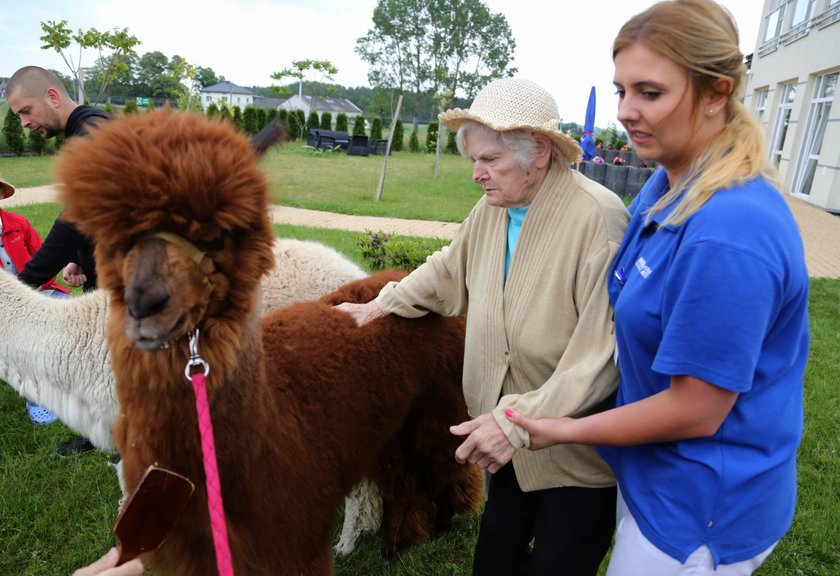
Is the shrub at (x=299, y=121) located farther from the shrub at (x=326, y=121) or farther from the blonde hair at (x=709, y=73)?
the blonde hair at (x=709, y=73)

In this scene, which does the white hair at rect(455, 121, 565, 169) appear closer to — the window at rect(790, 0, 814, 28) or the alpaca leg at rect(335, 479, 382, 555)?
the alpaca leg at rect(335, 479, 382, 555)

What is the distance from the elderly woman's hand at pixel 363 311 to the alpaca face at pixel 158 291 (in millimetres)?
1200

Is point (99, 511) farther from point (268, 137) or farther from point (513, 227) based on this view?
point (513, 227)

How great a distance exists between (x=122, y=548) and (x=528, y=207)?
1654 millimetres

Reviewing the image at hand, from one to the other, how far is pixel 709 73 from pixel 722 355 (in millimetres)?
673

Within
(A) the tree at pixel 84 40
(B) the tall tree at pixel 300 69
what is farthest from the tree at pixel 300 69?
(A) the tree at pixel 84 40

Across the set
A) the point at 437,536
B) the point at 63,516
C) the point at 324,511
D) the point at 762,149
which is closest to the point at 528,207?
the point at 762,149

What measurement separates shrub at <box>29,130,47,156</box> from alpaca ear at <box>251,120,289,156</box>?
23749mm

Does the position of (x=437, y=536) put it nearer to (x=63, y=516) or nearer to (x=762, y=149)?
(x=63, y=516)

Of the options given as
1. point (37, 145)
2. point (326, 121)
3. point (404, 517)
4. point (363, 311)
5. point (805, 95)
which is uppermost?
point (805, 95)

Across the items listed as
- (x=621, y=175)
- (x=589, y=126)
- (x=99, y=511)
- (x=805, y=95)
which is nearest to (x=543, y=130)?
(x=99, y=511)

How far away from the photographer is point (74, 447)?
4031mm

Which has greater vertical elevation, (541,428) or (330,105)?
(330,105)

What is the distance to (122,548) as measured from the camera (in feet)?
5.51
